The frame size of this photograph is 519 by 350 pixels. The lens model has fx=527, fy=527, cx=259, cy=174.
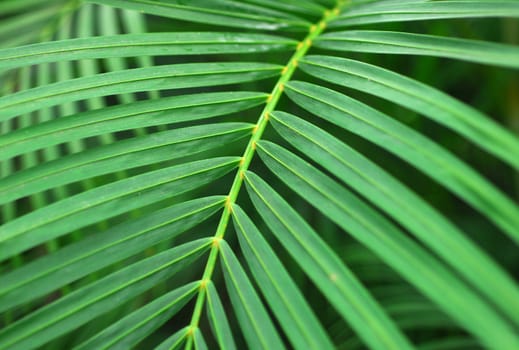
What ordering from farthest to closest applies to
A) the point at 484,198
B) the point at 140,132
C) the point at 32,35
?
the point at 32,35 < the point at 140,132 < the point at 484,198

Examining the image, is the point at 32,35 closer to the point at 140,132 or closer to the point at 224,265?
the point at 140,132

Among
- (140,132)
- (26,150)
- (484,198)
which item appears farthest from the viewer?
(140,132)

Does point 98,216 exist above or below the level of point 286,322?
above

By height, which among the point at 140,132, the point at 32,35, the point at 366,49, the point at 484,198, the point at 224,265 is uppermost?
the point at 32,35

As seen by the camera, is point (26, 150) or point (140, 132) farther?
point (140, 132)

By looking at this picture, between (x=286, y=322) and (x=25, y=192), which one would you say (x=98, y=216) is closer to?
(x=25, y=192)

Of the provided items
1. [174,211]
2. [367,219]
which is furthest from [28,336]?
[367,219]
